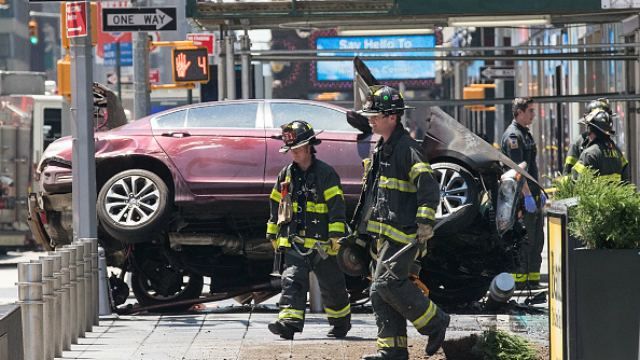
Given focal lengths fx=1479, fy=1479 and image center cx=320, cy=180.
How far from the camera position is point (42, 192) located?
14.7 m

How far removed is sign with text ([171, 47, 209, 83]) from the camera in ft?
80.5

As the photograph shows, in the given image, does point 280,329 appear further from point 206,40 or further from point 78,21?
point 206,40

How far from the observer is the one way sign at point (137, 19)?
15.7 meters

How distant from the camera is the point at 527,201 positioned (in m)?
14.3

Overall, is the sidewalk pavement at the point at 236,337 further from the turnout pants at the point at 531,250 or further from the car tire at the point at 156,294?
the turnout pants at the point at 531,250

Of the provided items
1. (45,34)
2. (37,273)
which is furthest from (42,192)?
(45,34)

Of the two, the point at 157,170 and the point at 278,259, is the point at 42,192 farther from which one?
the point at 278,259

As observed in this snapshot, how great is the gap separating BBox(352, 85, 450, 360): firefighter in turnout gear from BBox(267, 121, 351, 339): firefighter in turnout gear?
1633 mm

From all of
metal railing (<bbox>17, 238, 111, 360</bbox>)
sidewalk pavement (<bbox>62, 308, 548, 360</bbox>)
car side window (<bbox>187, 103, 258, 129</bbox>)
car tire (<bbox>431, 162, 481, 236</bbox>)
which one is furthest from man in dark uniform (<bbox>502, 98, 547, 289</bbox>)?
metal railing (<bbox>17, 238, 111, 360</bbox>)

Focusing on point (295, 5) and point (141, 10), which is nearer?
point (141, 10)

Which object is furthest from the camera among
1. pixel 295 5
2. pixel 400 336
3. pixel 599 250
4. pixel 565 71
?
pixel 565 71

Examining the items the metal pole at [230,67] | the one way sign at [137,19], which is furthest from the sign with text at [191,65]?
the one way sign at [137,19]

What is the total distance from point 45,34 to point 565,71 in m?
58.4

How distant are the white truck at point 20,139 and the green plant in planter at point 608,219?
1840 centimetres
